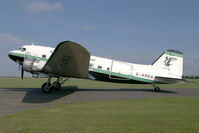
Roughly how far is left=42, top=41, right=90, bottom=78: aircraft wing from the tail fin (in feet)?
26.6

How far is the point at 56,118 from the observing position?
5.33 metres

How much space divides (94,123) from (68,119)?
0.95 m

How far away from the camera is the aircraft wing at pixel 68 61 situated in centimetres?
976

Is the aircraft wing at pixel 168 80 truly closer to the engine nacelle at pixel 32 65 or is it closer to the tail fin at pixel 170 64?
the tail fin at pixel 170 64

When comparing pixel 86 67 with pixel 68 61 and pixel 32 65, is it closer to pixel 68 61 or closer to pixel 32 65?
pixel 68 61

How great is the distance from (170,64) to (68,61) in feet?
33.9

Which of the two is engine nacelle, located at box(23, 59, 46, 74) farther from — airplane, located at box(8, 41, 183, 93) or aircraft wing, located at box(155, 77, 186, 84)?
aircraft wing, located at box(155, 77, 186, 84)

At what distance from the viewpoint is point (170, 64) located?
15906 mm

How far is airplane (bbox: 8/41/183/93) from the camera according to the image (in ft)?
35.6

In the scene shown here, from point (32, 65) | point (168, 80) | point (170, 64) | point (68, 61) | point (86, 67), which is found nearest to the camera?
point (68, 61)

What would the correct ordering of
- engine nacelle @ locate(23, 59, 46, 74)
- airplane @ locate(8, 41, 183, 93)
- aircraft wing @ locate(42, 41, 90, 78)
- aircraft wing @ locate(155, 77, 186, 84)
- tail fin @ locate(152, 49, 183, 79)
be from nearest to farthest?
aircraft wing @ locate(42, 41, 90, 78)
airplane @ locate(8, 41, 183, 93)
engine nacelle @ locate(23, 59, 46, 74)
aircraft wing @ locate(155, 77, 186, 84)
tail fin @ locate(152, 49, 183, 79)

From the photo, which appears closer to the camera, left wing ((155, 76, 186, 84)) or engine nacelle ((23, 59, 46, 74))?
engine nacelle ((23, 59, 46, 74))

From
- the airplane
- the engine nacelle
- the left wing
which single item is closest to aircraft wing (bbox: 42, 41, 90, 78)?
the airplane

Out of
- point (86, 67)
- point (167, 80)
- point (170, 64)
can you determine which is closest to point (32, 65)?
point (86, 67)
